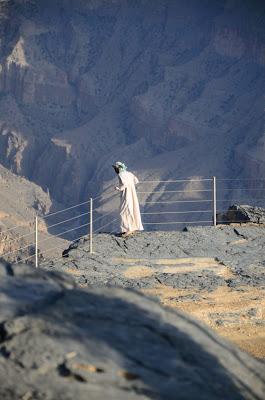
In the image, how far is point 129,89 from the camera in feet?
318

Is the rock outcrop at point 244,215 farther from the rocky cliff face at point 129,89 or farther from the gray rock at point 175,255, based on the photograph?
the rocky cliff face at point 129,89

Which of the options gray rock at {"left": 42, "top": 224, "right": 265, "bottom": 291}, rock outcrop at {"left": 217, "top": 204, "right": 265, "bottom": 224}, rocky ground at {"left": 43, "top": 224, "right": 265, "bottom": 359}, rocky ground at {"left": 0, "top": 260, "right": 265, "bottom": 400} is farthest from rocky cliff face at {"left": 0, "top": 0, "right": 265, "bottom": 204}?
rocky ground at {"left": 0, "top": 260, "right": 265, "bottom": 400}

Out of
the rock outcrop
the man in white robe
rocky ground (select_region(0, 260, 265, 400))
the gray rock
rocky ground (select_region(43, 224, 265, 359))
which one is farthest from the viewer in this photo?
the rock outcrop

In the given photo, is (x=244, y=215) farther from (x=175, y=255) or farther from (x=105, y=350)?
(x=105, y=350)

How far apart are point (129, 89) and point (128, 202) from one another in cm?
7912

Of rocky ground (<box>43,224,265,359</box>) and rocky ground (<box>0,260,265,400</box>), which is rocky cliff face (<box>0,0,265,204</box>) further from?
rocky ground (<box>0,260,265,400</box>)

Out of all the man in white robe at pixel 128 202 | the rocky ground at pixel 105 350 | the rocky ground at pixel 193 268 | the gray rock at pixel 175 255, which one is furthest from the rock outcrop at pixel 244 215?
the rocky ground at pixel 105 350

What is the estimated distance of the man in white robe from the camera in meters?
18.3

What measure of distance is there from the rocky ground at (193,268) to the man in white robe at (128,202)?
25 centimetres

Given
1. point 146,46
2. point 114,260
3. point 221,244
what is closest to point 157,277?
point 114,260

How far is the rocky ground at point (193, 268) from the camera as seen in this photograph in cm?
1489

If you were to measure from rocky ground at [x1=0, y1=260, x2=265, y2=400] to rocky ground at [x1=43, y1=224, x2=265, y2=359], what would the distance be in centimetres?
712

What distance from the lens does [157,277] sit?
1661 centimetres

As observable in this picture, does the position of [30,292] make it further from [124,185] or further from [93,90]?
[93,90]
